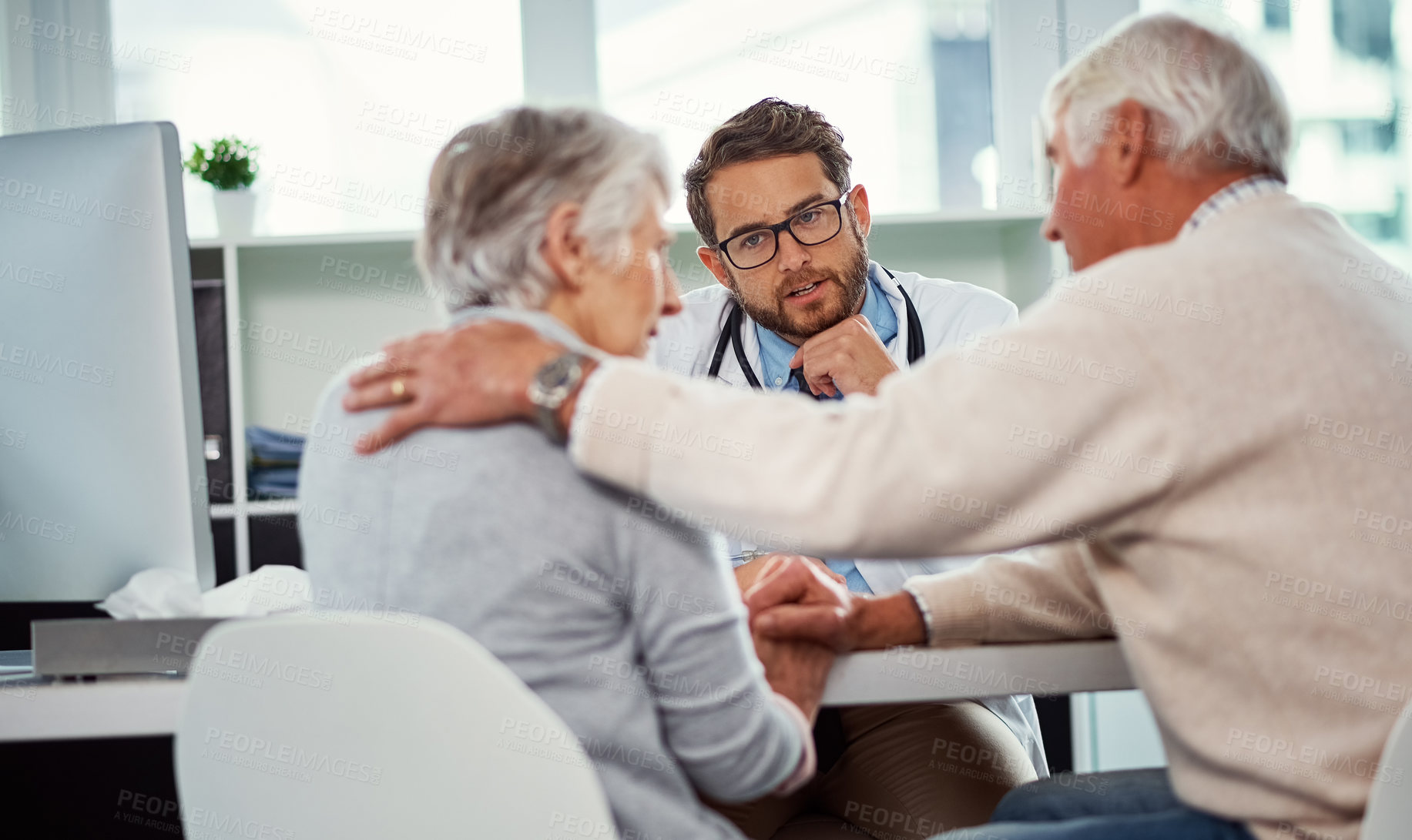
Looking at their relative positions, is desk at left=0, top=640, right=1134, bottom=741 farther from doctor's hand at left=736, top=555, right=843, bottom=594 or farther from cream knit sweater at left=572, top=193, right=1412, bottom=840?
doctor's hand at left=736, top=555, right=843, bottom=594

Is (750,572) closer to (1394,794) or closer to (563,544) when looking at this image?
(563,544)

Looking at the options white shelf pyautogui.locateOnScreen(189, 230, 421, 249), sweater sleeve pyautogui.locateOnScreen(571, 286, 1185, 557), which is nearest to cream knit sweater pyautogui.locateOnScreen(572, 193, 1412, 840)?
sweater sleeve pyautogui.locateOnScreen(571, 286, 1185, 557)

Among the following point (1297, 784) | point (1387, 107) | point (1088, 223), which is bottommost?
point (1297, 784)

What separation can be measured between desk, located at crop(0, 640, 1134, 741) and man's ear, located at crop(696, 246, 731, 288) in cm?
122

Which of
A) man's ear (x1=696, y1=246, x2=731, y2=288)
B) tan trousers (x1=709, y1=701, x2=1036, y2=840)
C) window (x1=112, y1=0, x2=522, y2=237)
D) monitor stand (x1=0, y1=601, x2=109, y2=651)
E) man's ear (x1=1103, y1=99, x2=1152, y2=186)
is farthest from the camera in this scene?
window (x1=112, y1=0, x2=522, y2=237)

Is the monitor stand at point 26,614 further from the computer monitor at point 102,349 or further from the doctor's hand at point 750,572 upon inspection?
the doctor's hand at point 750,572

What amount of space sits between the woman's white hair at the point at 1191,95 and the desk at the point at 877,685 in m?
0.47

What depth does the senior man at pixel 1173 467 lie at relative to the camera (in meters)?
0.88

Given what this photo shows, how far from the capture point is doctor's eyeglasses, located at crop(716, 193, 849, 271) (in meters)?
2.06

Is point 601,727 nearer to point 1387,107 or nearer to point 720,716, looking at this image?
point 720,716

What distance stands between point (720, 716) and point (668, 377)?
0.91 ft

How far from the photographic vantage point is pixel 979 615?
1138mm

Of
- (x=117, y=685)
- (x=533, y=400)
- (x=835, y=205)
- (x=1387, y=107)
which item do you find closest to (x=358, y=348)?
(x=835, y=205)

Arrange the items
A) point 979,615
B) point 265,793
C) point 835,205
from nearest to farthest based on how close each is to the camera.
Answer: point 265,793 → point 979,615 → point 835,205
